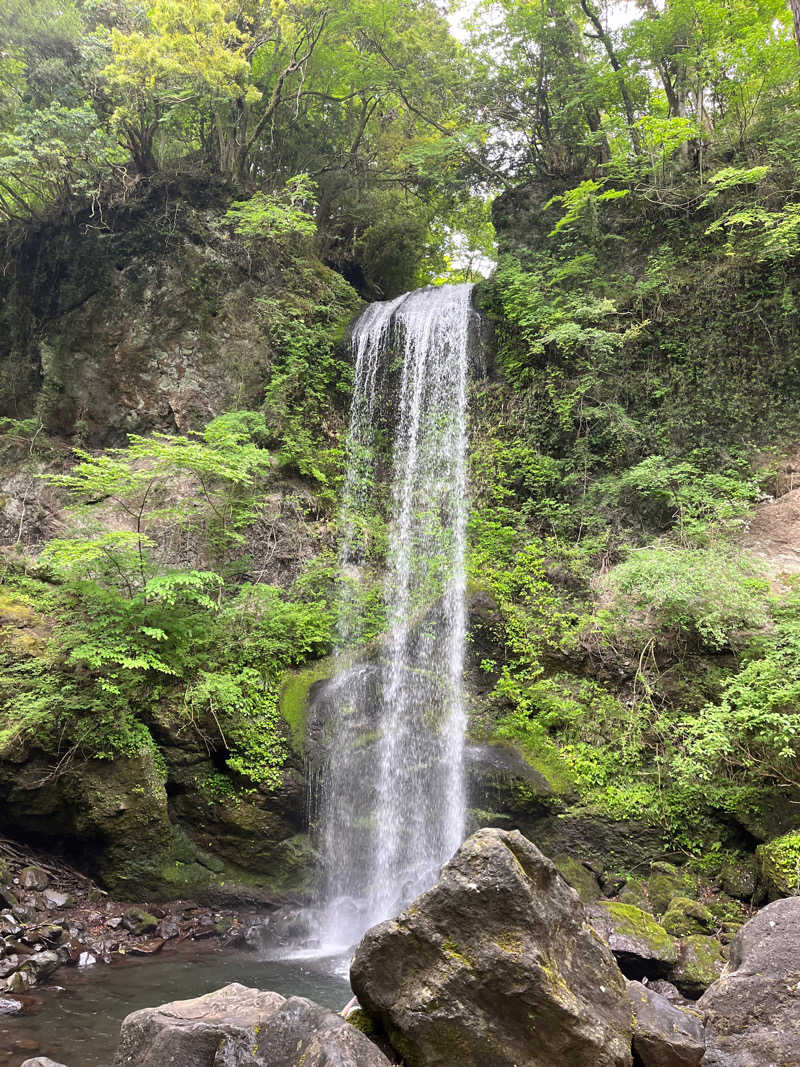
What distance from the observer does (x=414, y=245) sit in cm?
1769

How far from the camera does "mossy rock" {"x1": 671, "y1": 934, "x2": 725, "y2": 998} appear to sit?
5.41 m

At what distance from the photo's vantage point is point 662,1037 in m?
3.88

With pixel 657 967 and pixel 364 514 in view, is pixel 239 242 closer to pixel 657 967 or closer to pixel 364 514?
pixel 364 514

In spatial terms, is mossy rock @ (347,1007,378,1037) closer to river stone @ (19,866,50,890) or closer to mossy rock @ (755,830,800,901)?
mossy rock @ (755,830,800,901)

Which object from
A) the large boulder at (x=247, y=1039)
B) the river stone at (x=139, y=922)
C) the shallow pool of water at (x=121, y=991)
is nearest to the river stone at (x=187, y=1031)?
the large boulder at (x=247, y=1039)

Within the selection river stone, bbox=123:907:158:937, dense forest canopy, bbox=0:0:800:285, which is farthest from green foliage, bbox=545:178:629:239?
river stone, bbox=123:907:158:937

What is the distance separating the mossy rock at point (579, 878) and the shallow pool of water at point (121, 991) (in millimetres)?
2707

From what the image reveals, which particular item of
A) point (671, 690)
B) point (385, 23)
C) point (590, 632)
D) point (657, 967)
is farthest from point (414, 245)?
point (657, 967)

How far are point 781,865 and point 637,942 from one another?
1656 mm

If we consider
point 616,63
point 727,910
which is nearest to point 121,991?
point 727,910

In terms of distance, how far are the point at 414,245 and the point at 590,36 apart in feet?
20.1

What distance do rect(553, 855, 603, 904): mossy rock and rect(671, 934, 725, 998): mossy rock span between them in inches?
56.6

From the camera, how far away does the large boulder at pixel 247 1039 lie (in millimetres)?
3467

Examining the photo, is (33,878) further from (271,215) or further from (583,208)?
(583,208)
